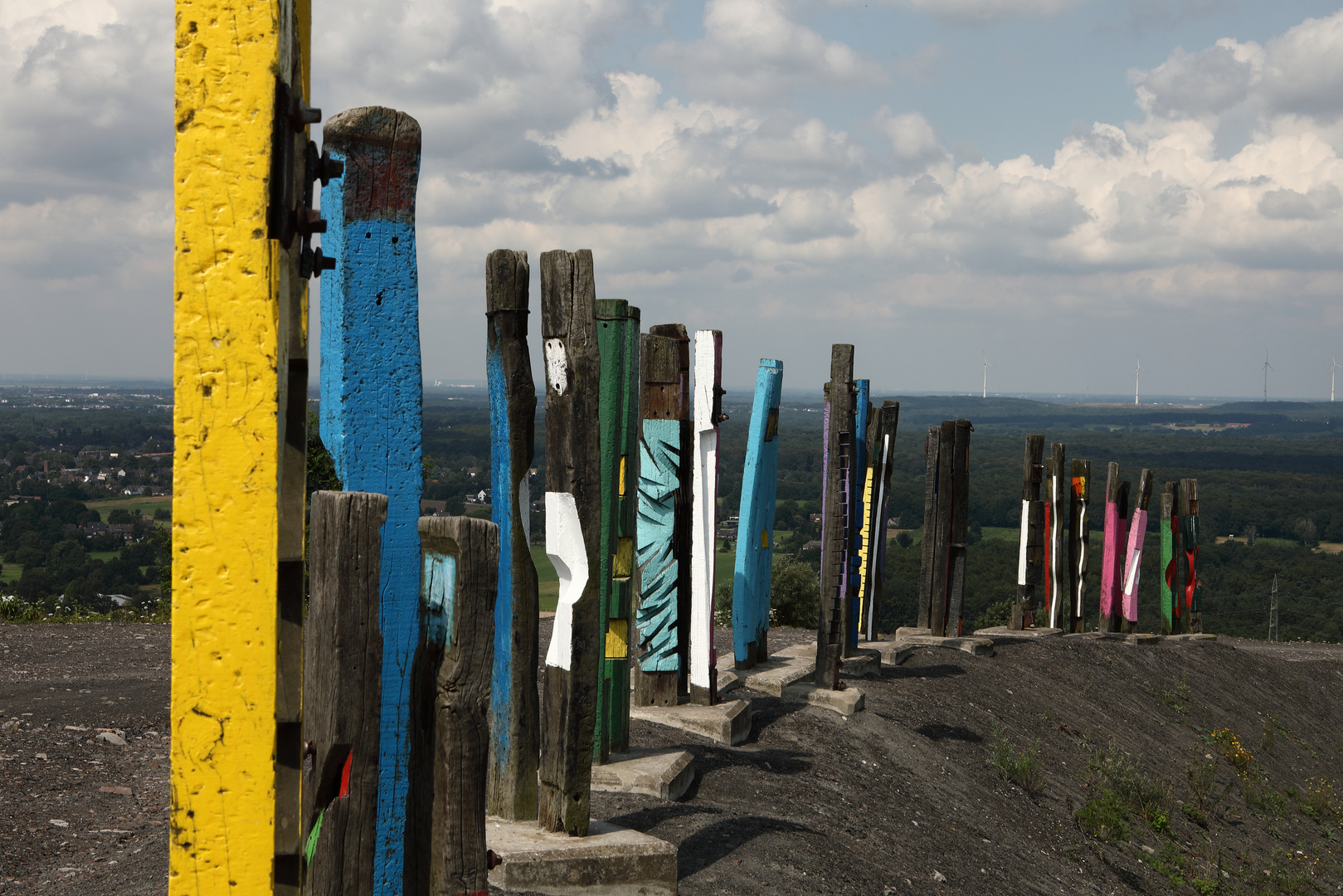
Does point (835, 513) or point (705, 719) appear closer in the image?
point (705, 719)

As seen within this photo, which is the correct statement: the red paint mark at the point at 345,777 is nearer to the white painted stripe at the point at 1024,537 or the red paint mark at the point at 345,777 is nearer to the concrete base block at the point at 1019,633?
the concrete base block at the point at 1019,633

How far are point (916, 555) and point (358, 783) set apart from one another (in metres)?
28.5

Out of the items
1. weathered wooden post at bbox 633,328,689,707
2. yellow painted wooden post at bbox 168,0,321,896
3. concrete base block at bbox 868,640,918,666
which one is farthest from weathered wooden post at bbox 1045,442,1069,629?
yellow painted wooden post at bbox 168,0,321,896

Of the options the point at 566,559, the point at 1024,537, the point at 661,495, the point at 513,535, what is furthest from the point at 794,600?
the point at 513,535

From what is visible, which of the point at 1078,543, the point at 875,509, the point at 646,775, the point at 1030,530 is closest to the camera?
the point at 646,775

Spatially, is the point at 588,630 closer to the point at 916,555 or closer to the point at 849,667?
the point at 849,667

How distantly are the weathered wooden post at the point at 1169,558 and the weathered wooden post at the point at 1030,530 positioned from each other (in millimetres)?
2686

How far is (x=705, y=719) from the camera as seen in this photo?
6469 mm

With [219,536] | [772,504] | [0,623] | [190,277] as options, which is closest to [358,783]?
[219,536]

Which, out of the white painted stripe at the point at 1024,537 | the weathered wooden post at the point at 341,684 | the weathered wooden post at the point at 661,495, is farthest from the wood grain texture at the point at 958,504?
the weathered wooden post at the point at 341,684

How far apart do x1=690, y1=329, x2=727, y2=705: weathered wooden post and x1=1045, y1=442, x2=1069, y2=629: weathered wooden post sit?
6.76 meters

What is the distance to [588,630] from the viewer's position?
4332mm

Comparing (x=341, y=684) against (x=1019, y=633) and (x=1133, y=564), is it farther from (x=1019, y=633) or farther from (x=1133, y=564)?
(x=1133, y=564)

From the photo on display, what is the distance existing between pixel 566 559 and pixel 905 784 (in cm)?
373
